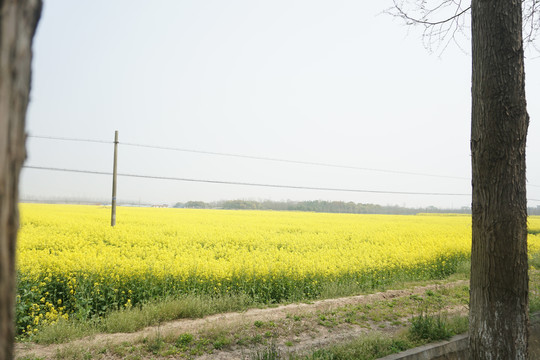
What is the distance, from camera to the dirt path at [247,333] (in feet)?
15.9

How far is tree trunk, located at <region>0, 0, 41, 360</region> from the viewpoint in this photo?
36.6 inches

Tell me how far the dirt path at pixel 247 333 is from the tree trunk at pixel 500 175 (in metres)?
2.21

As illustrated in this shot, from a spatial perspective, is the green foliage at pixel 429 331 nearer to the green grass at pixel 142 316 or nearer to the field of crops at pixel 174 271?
the green grass at pixel 142 316

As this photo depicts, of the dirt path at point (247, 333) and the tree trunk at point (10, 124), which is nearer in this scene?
the tree trunk at point (10, 124)

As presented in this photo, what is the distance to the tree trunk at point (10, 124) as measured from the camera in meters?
0.93

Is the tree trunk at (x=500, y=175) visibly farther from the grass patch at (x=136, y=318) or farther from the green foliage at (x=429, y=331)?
the grass patch at (x=136, y=318)

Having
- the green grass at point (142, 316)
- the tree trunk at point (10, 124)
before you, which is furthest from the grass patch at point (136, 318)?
the tree trunk at point (10, 124)

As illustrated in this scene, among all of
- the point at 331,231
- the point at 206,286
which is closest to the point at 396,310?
the point at 206,286

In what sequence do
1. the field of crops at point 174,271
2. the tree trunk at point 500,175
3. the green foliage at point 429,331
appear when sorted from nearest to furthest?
1. the tree trunk at point 500,175
2. the green foliage at point 429,331
3. the field of crops at point 174,271

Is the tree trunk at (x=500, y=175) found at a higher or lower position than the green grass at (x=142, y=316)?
higher

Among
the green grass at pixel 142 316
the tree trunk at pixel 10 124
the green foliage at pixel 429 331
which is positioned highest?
the tree trunk at pixel 10 124

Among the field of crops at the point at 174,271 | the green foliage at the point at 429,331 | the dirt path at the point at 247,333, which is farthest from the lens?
the field of crops at the point at 174,271

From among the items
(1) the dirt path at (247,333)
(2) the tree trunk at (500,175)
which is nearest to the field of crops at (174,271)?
(1) the dirt path at (247,333)

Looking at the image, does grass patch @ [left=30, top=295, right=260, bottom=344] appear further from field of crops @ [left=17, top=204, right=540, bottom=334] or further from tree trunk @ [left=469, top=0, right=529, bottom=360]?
tree trunk @ [left=469, top=0, right=529, bottom=360]
